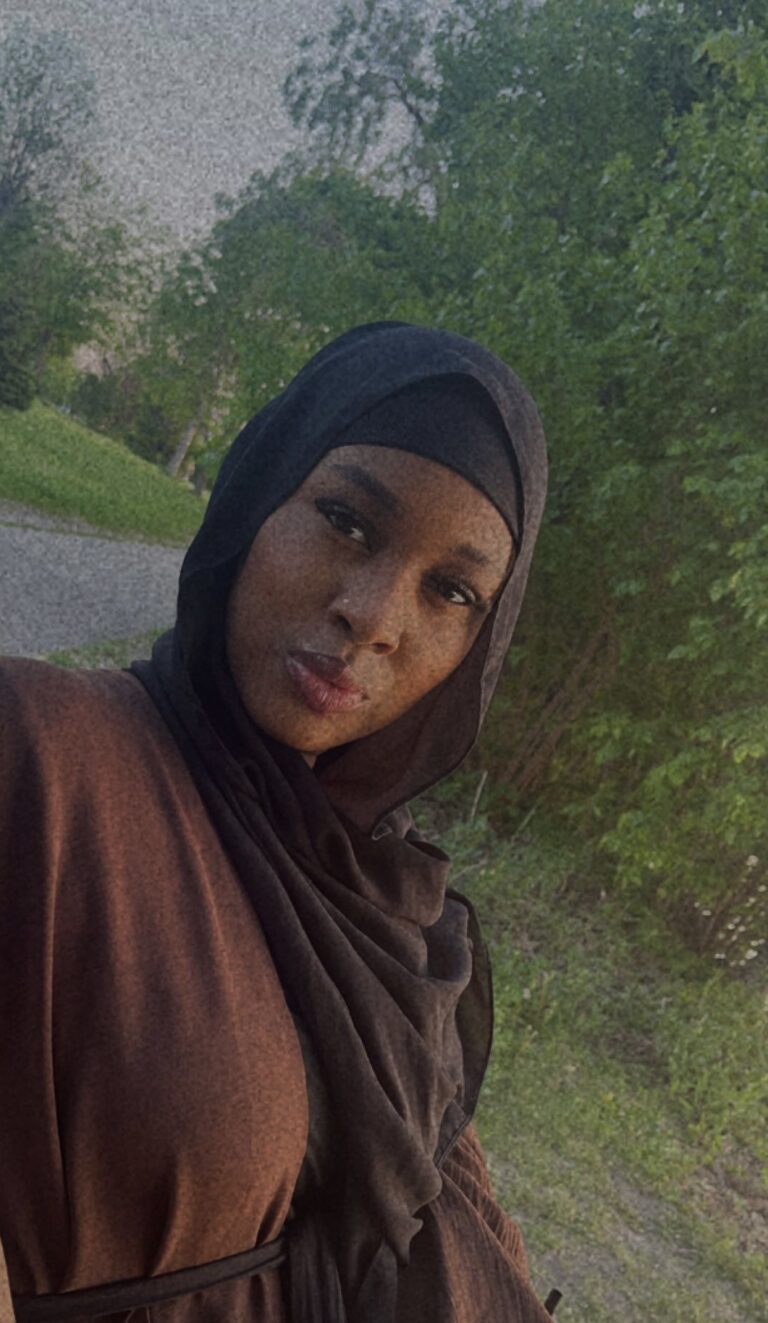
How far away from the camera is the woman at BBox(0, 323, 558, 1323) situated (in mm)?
595

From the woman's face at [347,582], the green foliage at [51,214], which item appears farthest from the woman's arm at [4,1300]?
the green foliage at [51,214]

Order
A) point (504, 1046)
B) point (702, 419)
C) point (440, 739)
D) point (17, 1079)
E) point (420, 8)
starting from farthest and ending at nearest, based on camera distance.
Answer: point (420, 8), point (702, 419), point (504, 1046), point (440, 739), point (17, 1079)

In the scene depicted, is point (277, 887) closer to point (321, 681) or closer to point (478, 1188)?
point (321, 681)

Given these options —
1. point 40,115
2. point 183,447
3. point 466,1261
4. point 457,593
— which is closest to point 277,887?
point 457,593

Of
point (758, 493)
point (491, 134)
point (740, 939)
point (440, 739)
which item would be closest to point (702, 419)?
point (758, 493)

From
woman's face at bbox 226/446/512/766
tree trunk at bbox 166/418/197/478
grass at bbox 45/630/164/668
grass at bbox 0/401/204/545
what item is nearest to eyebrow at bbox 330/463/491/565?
woman's face at bbox 226/446/512/766

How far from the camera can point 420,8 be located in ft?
14.1

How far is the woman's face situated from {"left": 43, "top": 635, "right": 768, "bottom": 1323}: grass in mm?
1946

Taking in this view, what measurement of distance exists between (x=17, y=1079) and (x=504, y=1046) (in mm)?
2575

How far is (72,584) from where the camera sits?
18.7 ft

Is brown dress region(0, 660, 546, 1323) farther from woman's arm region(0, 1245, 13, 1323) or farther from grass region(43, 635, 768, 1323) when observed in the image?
grass region(43, 635, 768, 1323)

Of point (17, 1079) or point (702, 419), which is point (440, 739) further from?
point (702, 419)

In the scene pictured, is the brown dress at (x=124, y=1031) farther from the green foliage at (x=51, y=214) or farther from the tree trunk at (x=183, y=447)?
the tree trunk at (x=183, y=447)

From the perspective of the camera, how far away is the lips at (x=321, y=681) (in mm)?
700
